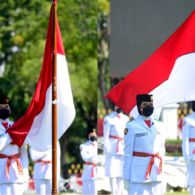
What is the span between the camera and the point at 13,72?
119 ft

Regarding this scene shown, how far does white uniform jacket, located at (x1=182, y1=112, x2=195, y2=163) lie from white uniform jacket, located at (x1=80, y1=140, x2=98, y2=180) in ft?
15.7

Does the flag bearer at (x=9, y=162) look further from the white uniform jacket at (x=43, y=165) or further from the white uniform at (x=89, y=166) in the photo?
the white uniform at (x=89, y=166)

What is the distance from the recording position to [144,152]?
14633mm

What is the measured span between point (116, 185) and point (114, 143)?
0.85 m

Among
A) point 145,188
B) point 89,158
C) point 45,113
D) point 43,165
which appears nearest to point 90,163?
point 89,158

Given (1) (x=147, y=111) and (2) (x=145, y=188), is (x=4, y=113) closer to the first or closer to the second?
(1) (x=147, y=111)

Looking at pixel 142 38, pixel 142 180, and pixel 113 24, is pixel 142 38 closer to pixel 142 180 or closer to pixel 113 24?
pixel 113 24

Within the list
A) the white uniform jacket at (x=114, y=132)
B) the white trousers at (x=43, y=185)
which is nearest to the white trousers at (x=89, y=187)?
the white uniform jacket at (x=114, y=132)

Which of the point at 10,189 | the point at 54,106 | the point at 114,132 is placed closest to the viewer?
the point at 54,106

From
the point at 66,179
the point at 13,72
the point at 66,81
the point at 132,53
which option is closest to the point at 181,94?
the point at 66,81

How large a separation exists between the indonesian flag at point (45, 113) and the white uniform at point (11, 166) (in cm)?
14

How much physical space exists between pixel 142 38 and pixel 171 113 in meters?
8.01

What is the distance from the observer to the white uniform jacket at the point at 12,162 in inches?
606

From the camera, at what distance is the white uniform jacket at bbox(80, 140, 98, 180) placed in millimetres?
22344
